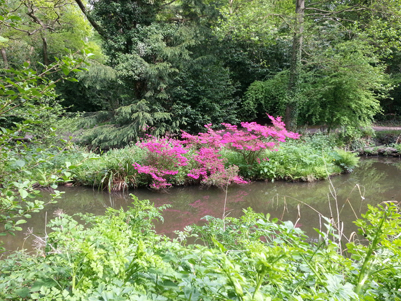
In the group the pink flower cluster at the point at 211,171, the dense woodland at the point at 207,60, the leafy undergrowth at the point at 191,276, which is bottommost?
the pink flower cluster at the point at 211,171

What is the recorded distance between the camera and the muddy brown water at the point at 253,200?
3.88m

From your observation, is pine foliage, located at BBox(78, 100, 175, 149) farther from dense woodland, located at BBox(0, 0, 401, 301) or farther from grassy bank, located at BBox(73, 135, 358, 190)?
grassy bank, located at BBox(73, 135, 358, 190)

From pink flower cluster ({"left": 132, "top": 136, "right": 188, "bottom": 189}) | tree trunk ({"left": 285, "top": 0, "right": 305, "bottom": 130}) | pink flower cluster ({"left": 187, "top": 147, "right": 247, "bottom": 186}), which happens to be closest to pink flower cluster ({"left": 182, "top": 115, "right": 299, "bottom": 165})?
pink flower cluster ({"left": 187, "top": 147, "right": 247, "bottom": 186})

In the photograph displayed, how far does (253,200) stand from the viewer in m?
Answer: 4.95

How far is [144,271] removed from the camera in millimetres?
958

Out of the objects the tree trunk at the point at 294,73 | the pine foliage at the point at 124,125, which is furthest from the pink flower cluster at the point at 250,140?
the tree trunk at the point at 294,73

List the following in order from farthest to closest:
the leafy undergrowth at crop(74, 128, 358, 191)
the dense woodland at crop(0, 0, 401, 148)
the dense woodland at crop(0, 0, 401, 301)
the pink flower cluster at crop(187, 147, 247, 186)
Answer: the dense woodland at crop(0, 0, 401, 148) → the dense woodland at crop(0, 0, 401, 301) → the leafy undergrowth at crop(74, 128, 358, 191) → the pink flower cluster at crop(187, 147, 247, 186)

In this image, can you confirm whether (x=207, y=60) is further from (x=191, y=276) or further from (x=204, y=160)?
(x=191, y=276)

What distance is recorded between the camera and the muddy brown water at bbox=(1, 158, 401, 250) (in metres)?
3.88

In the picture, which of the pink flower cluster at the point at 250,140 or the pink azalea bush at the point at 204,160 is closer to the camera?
the pink azalea bush at the point at 204,160

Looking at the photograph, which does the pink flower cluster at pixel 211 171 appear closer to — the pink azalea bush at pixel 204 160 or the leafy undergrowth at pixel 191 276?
the pink azalea bush at pixel 204 160

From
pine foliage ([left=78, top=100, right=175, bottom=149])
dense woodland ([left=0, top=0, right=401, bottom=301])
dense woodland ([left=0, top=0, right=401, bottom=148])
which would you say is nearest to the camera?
dense woodland ([left=0, top=0, right=401, bottom=301])

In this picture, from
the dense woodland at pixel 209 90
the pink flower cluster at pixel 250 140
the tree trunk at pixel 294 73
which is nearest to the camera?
the dense woodland at pixel 209 90

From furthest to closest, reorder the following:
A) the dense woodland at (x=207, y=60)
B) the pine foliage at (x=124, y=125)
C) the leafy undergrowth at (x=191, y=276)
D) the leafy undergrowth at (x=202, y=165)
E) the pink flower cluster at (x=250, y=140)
Answer: the pine foliage at (x=124, y=125) < the dense woodland at (x=207, y=60) < the pink flower cluster at (x=250, y=140) < the leafy undergrowth at (x=202, y=165) < the leafy undergrowth at (x=191, y=276)
